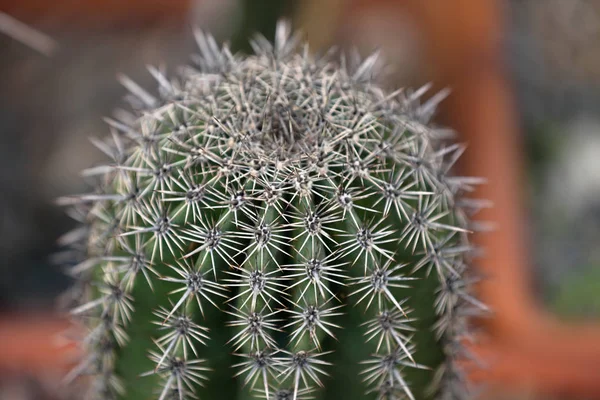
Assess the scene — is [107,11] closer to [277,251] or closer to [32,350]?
[32,350]

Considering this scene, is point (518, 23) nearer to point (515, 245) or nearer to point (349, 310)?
point (515, 245)

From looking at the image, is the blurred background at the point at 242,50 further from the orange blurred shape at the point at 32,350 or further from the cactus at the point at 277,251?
the cactus at the point at 277,251

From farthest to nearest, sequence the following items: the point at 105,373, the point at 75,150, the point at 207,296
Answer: the point at 75,150 < the point at 105,373 < the point at 207,296

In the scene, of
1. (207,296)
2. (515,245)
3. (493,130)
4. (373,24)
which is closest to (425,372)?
(207,296)

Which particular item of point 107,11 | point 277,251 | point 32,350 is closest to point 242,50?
point 107,11

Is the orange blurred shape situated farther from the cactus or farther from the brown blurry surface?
the brown blurry surface

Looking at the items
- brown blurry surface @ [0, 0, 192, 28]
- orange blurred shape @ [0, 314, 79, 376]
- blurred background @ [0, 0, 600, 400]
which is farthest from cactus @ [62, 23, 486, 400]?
brown blurry surface @ [0, 0, 192, 28]

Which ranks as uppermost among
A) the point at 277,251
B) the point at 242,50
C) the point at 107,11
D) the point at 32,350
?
the point at 107,11
